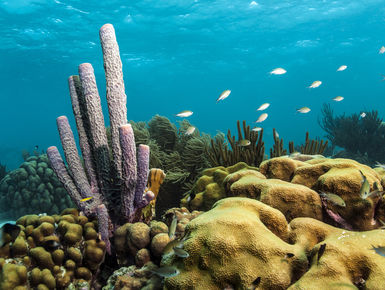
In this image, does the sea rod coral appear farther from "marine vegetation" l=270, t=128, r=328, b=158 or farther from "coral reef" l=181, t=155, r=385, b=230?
"marine vegetation" l=270, t=128, r=328, b=158

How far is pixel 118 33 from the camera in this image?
91.6 ft

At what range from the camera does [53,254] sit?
2.65 meters

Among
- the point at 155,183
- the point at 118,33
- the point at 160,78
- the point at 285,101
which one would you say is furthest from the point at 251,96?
the point at 155,183

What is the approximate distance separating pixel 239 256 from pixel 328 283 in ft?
1.88

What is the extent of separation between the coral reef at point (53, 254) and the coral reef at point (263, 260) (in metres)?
1.41

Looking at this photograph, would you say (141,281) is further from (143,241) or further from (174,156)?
(174,156)

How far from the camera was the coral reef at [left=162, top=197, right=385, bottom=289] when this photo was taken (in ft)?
5.20

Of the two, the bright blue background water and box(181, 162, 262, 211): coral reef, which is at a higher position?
the bright blue background water

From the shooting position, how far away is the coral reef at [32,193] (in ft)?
23.3

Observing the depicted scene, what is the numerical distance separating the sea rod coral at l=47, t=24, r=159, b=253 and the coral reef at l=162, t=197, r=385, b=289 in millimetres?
1529

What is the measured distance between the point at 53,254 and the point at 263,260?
2.32 metres

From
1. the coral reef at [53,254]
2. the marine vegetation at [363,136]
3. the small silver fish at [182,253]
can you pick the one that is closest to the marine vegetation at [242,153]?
the coral reef at [53,254]

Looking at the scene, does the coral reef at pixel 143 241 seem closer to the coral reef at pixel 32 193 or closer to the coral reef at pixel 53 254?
the coral reef at pixel 53 254

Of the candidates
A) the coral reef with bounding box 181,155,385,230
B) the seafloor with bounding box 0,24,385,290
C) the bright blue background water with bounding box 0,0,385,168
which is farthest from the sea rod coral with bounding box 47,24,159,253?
the bright blue background water with bounding box 0,0,385,168
